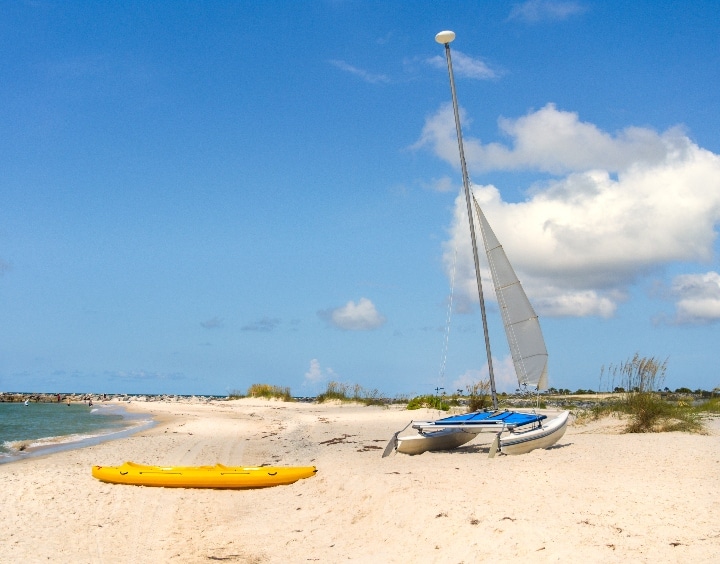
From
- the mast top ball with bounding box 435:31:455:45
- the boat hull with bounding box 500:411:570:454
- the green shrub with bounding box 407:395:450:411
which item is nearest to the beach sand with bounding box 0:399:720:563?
the boat hull with bounding box 500:411:570:454

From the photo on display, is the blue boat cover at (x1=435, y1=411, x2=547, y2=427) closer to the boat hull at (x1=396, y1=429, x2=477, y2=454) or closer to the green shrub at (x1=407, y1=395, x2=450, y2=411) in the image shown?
the boat hull at (x1=396, y1=429, x2=477, y2=454)

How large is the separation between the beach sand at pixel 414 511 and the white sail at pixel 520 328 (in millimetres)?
1955

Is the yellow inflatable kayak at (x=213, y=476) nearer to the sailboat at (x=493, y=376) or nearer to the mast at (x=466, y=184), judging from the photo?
the sailboat at (x=493, y=376)

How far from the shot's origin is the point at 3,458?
20.0 meters

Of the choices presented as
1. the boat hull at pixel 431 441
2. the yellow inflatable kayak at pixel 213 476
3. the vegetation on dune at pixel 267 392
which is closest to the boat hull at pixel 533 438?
the boat hull at pixel 431 441

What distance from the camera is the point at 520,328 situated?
56.2 ft

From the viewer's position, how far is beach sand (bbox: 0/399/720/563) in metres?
8.07

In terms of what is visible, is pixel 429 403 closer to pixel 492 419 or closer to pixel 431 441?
pixel 431 441

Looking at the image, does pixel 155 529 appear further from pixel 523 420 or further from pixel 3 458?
pixel 3 458

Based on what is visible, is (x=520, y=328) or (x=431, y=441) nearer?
(x=431, y=441)

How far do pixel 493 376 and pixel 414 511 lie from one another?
9270 millimetres

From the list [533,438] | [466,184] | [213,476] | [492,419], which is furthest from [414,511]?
[466,184]

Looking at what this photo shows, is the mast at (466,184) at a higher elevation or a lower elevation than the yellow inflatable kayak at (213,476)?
higher

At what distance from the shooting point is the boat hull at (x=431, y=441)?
1558cm
